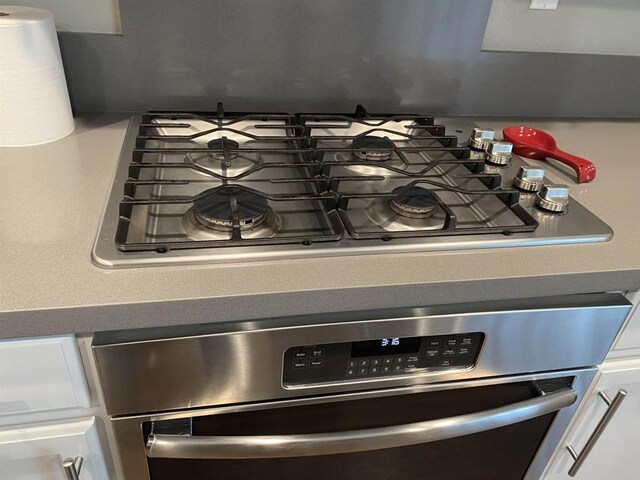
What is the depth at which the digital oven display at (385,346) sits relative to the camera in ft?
2.26

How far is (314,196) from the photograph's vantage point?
0.72 meters

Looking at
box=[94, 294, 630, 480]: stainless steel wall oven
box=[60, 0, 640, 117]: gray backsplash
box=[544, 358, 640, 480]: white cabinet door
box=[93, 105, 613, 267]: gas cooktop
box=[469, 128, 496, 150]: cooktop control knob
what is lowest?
box=[544, 358, 640, 480]: white cabinet door

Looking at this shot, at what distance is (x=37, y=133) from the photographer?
0.87 metres

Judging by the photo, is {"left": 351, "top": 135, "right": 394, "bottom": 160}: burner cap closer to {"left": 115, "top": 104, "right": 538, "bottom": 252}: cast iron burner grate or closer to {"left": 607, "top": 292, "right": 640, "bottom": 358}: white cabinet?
{"left": 115, "top": 104, "right": 538, "bottom": 252}: cast iron burner grate

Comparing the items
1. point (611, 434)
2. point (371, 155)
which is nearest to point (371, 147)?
point (371, 155)

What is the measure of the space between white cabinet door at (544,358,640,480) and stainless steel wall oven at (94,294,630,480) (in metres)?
0.06

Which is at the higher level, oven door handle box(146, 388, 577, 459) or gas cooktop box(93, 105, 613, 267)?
gas cooktop box(93, 105, 613, 267)

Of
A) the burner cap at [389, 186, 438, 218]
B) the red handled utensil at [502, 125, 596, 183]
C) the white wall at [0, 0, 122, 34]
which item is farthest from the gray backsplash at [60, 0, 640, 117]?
the burner cap at [389, 186, 438, 218]

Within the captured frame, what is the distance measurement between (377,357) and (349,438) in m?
0.12

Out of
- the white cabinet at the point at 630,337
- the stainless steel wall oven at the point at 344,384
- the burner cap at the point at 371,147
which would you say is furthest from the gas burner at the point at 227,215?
the white cabinet at the point at 630,337

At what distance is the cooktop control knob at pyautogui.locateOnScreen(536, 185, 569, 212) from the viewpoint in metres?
0.79

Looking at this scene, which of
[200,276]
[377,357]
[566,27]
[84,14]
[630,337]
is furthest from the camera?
[566,27]

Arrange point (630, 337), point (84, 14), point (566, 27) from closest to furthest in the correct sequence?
1. point (630, 337)
2. point (84, 14)
3. point (566, 27)

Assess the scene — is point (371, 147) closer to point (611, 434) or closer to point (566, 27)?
point (566, 27)
